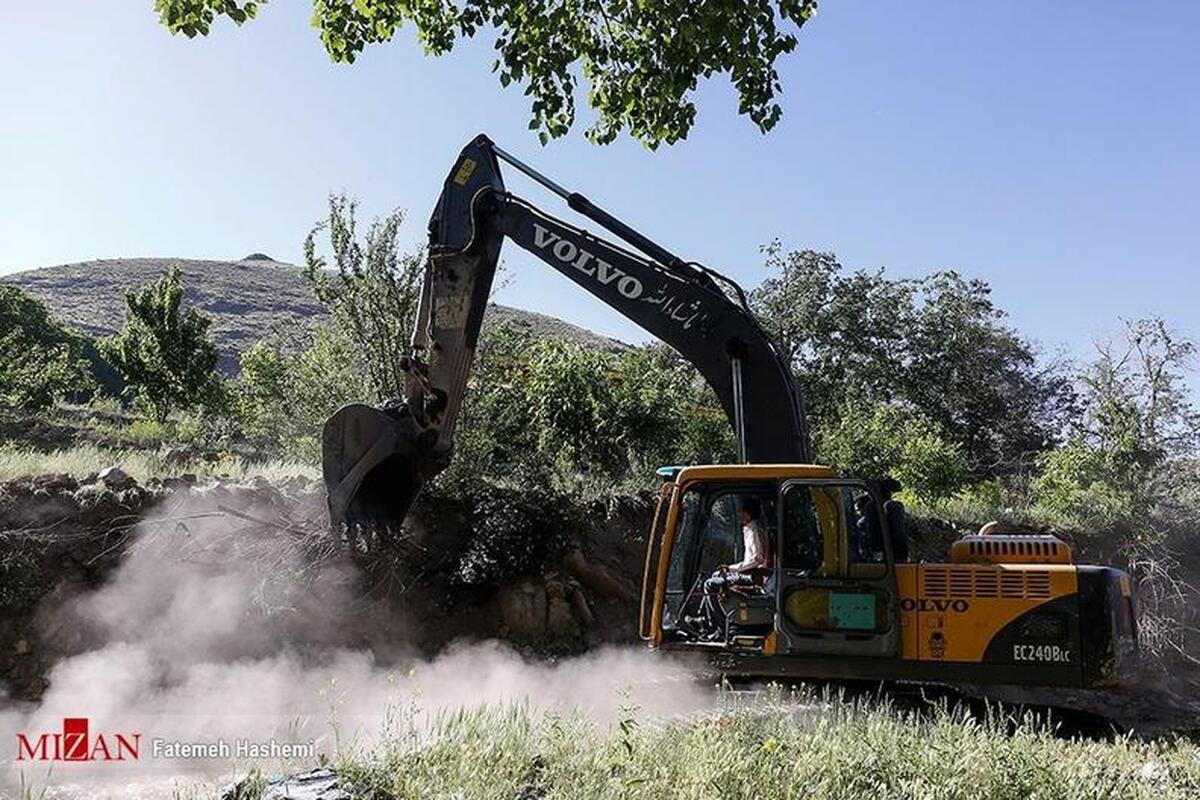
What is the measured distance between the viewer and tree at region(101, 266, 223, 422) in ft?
90.5

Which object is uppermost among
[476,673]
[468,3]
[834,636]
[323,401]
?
[468,3]

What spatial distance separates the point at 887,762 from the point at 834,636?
111 inches

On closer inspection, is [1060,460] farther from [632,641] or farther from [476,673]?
[476,673]

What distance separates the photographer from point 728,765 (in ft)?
13.1

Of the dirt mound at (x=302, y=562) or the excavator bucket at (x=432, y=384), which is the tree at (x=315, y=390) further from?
the excavator bucket at (x=432, y=384)

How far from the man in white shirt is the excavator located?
4 centimetres

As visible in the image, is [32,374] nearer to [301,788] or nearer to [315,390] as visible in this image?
[315,390]

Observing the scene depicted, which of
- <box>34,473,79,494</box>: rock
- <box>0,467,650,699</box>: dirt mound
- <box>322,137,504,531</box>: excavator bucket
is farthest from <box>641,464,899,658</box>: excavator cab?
<box>34,473,79,494</box>: rock

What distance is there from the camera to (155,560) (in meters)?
10.4

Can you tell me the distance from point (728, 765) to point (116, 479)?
9.33 meters

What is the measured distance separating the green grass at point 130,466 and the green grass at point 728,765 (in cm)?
819

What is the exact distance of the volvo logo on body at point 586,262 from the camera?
8586 mm

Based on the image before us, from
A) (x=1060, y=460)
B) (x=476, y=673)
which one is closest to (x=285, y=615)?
A: (x=476, y=673)

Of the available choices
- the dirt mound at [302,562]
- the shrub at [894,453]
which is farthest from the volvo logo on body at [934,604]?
the shrub at [894,453]
